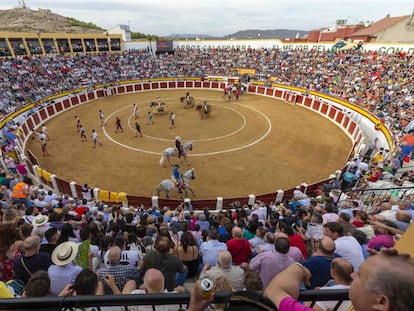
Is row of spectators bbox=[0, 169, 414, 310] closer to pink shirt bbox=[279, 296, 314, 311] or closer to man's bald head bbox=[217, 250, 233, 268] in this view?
man's bald head bbox=[217, 250, 233, 268]

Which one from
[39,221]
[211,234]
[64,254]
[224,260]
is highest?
[224,260]

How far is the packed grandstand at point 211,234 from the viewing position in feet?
12.6

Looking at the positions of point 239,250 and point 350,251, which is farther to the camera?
point 239,250

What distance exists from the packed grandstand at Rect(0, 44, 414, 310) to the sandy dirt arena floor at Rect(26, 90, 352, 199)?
2.67 m

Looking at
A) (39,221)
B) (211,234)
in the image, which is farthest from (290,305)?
(39,221)

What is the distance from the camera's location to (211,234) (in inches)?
230

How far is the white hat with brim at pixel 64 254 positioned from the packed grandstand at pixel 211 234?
0.02 m

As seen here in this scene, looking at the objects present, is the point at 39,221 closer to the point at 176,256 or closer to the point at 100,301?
the point at 176,256

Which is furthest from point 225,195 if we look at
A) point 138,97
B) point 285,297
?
point 138,97

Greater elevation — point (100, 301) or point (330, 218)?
point (100, 301)

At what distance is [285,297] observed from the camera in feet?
6.07

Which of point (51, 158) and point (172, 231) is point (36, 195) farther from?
point (51, 158)

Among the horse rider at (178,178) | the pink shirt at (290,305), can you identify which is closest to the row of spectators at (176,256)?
the pink shirt at (290,305)

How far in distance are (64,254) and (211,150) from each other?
15925 millimetres
